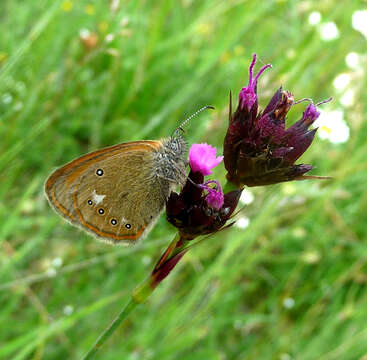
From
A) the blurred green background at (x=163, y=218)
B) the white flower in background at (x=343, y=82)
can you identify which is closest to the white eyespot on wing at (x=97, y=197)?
the blurred green background at (x=163, y=218)

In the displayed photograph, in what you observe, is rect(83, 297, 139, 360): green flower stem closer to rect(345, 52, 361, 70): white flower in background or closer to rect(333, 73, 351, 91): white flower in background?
rect(333, 73, 351, 91): white flower in background

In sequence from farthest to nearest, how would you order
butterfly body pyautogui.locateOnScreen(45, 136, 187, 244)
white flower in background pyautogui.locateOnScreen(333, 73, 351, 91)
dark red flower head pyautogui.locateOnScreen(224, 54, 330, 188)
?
white flower in background pyautogui.locateOnScreen(333, 73, 351, 91) < butterfly body pyautogui.locateOnScreen(45, 136, 187, 244) < dark red flower head pyautogui.locateOnScreen(224, 54, 330, 188)

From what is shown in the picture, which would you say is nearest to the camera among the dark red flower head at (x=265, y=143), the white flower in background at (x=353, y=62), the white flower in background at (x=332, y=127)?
the dark red flower head at (x=265, y=143)

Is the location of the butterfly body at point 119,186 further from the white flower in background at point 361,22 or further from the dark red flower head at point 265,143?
the white flower in background at point 361,22

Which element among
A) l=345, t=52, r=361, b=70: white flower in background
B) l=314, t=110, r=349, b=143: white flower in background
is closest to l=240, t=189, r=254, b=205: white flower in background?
l=314, t=110, r=349, b=143: white flower in background

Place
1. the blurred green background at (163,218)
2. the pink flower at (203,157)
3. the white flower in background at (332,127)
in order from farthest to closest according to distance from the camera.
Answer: the white flower in background at (332,127), the blurred green background at (163,218), the pink flower at (203,157)

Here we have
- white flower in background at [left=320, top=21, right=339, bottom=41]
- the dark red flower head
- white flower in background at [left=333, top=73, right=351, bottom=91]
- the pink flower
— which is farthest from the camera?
white flower in background at [left=320, top=21, right=339, bottom=41]

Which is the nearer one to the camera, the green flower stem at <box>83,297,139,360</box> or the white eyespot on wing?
the green flower stem at <box>83,297,139,360</box>
